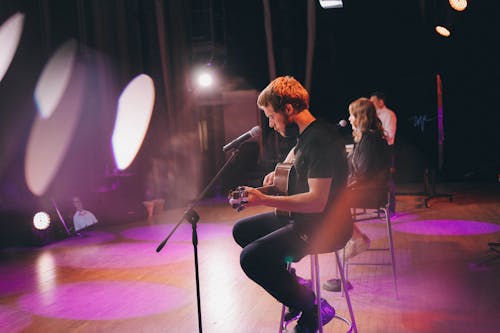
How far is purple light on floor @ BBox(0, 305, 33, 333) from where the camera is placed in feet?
11.2

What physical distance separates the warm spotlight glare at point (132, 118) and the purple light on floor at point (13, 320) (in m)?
4.05

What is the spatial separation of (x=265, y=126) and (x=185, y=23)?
94.4 inches

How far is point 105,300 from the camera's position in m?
3.90

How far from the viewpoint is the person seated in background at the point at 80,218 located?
6.52m

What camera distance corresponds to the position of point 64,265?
5066 millimetres

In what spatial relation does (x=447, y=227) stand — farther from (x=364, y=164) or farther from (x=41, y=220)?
(x=41, y=220)

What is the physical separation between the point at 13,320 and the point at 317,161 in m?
2.55

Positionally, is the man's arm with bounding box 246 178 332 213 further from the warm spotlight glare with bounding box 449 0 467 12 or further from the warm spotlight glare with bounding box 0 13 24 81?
the warm spotlight glare with bounding box 449 0 467 12

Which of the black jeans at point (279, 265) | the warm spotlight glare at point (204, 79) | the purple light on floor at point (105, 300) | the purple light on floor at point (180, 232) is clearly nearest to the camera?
the black jeans at point (279, 265)

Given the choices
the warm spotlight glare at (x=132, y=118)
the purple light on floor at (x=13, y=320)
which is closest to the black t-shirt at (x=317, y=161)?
the purple light on floor at (x=13, y=320)

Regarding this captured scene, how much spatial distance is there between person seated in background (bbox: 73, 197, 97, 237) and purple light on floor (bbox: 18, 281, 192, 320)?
7.34 feet

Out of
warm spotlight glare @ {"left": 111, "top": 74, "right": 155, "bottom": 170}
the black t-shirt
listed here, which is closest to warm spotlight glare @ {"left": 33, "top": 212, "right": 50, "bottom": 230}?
warm spotlight glare @ {"left": 111, "top": 74, "right": 155, "bottom": 170}

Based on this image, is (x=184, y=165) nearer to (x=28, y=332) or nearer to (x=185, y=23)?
(x=185, y=23)

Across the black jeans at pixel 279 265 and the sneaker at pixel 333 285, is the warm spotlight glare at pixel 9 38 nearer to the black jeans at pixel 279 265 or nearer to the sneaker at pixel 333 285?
the sneaker at pixel 333 285
